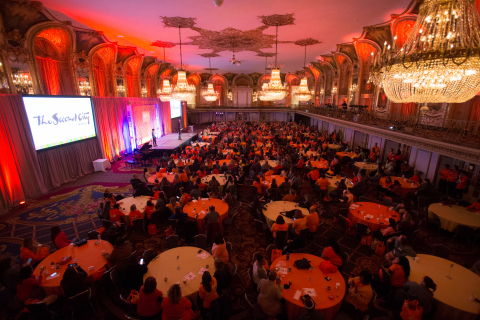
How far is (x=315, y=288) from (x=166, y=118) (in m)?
23.4

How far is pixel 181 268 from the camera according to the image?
171 inches

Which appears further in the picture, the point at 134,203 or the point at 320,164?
→ the point at 320,164

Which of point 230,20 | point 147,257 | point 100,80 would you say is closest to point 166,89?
point 100,80

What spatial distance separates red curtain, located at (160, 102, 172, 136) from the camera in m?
23.4

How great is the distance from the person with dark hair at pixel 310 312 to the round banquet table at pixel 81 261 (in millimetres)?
3772

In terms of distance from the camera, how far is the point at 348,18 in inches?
356

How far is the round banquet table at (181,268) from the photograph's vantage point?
12.9 feet

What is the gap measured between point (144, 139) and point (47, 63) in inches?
363

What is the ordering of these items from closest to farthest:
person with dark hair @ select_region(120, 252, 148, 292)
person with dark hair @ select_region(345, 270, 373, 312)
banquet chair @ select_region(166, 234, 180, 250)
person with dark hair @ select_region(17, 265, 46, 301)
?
person with dark hair @ select_region(345, 270, 373, 312) < person with dark hair @ select_region(17, 265, 46, 301) < person with dark hair @ select_region(120, 252, 148, 292) < banquet chair @ select_region(166, 234, 180, 250)

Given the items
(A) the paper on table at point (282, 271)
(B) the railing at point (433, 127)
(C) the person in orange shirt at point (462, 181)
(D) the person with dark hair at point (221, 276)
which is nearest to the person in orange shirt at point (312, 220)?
(A) the paper on table at point (282, 271)

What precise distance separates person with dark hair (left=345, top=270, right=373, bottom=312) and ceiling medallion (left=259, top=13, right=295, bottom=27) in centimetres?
873

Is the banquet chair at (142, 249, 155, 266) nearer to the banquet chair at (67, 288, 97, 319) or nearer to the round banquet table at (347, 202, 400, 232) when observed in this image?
the banquet chair at (67, 288, 97, 319)

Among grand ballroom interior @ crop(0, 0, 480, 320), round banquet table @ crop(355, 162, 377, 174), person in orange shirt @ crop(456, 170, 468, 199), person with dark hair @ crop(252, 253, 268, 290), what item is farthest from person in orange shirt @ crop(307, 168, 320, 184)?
person with dark hair @ crop(252, 253, 268, 290)

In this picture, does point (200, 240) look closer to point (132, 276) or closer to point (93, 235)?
point (132, 276)
